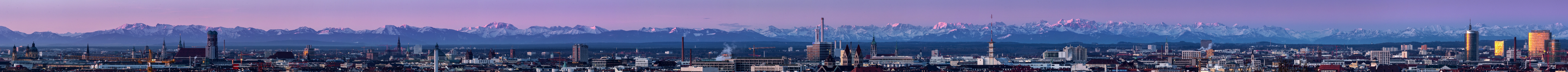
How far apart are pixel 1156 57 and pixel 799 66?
73723 mm

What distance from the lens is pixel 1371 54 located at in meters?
198

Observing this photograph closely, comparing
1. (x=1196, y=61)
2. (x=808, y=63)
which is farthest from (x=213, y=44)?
(x=1196, y=61)

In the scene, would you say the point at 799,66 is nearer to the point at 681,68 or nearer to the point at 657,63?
the point at 681,68

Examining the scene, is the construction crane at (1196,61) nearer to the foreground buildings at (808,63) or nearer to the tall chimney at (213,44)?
the foreground buildings at (808,63)

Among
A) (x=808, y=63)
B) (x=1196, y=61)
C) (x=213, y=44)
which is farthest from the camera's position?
(x=213, y=44)

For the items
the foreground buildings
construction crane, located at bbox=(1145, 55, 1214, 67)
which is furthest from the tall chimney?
construction crane, located at bbox=(1145, 55, 1214, 67)

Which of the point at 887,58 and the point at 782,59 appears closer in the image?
the point at 782,59

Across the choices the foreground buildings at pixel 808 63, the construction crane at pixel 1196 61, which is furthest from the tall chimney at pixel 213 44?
the construction crane at pixel 1196 61

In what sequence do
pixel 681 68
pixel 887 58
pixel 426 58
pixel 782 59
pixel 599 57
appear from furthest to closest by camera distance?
pixel 426 58 → pixel 599 57 → pixel 887 58 → pixel 782 59 → pixel 681 68

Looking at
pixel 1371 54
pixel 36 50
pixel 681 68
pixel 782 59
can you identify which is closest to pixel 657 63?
pixel 782 59

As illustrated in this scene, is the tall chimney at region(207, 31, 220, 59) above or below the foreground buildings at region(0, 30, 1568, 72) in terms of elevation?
above

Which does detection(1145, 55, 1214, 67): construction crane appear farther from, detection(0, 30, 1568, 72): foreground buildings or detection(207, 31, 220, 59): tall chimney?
detection(207, 31, 220, 59): tall chimney

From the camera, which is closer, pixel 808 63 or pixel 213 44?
pixel 808 63

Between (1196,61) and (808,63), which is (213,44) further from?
(1196,61)
